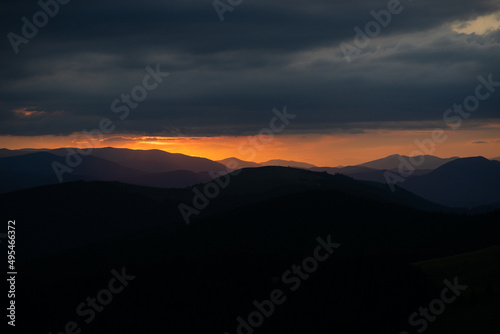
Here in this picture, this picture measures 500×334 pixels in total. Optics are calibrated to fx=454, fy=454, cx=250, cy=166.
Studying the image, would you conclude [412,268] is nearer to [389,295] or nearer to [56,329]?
[389,295]

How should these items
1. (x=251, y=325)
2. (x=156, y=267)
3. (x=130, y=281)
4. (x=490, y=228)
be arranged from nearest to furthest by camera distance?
(x=251, y=325)
(x=130, y=281)
(x=156, y=267)
(x=490, y=228)

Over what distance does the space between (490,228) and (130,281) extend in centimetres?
14676

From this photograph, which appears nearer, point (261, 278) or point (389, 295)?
point (389, 295)

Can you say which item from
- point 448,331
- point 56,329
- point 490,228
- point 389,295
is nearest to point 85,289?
point 56,329

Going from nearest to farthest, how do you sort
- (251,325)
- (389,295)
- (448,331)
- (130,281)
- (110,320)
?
(448,331)
(389,295)
(251,325)
(110,320)
(130,281)

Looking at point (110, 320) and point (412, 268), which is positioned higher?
point (412, 268)

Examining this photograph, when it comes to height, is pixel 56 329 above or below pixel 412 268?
below

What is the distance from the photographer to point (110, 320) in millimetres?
96125

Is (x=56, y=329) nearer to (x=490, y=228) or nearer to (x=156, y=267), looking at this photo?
(x=156, y=267)

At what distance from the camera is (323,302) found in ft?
233

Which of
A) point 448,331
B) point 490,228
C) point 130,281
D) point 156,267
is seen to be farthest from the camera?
point 490,228

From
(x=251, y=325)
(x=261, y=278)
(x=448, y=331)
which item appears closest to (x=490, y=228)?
(x=261, y=278)

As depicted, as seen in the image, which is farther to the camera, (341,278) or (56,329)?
(56,329)

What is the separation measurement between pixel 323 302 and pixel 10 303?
8955 centimetres
